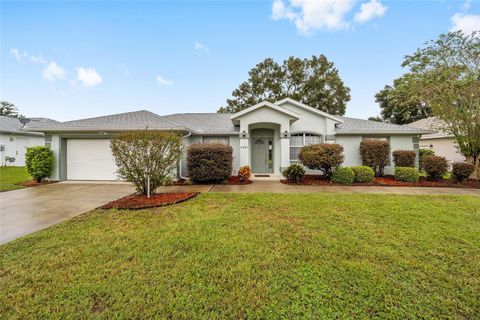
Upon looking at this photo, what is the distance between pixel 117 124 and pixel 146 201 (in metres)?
6.18

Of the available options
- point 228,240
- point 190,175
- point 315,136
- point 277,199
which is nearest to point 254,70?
point 315,136

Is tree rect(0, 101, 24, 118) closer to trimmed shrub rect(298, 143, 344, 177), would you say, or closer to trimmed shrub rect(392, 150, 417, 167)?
trimmed shrub rect(298, 143, 344, 177)

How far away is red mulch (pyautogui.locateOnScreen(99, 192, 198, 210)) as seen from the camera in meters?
6.20

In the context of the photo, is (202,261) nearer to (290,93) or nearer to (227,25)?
(227,25)

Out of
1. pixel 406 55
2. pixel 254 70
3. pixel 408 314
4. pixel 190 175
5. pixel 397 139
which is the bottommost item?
pixel 408 314

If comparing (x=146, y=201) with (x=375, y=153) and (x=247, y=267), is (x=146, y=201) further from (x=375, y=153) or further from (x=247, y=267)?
(x=375, y=153)

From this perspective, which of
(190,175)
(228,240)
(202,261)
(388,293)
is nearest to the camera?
(388,293)

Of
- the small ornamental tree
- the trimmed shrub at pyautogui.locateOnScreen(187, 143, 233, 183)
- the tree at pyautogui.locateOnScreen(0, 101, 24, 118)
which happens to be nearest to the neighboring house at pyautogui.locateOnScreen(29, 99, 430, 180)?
the trimmed shrub at pyautogui.locateOnScreen(187, 143, 233, 183)

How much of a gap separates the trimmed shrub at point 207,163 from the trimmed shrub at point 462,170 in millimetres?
11316

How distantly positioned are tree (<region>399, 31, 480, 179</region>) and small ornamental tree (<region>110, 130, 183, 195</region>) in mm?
13455

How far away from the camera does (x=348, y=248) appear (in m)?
3.65

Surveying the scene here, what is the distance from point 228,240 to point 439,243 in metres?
3.89

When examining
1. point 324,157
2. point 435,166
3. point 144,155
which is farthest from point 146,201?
point 435,166

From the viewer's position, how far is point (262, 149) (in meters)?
13.5
